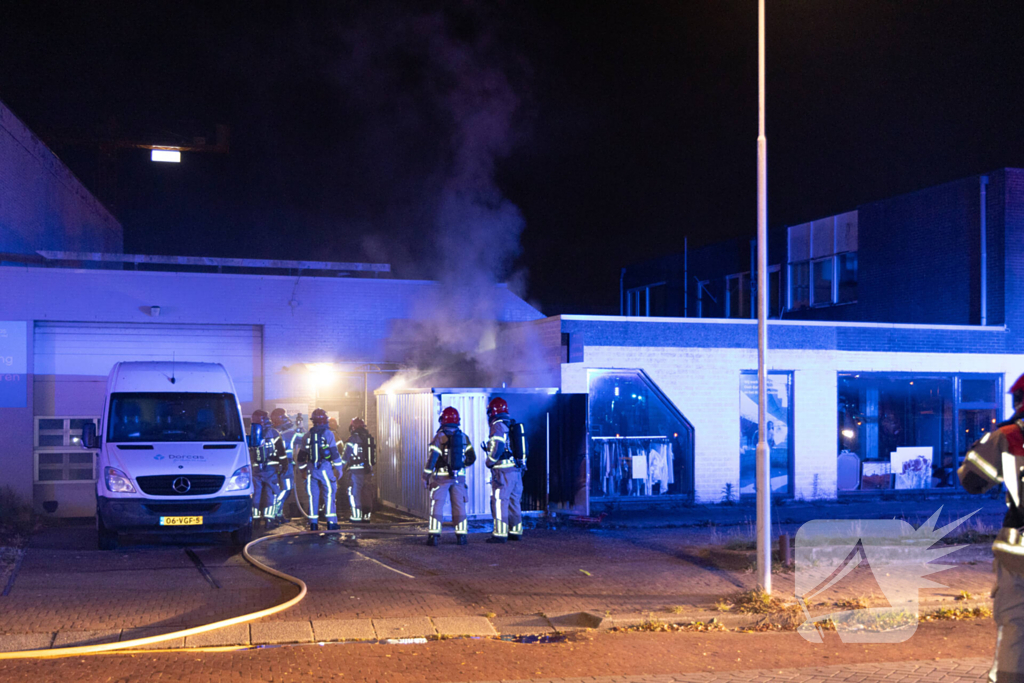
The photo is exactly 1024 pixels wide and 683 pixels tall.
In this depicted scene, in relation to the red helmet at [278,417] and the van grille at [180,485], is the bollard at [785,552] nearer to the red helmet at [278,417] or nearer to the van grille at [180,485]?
the van grille at [180,485]

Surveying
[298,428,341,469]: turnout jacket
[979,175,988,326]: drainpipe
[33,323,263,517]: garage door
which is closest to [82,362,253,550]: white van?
[298,428,341,469]: turnout jacket

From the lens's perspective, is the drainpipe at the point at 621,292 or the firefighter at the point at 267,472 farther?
the drainpipe at the point at 621,292

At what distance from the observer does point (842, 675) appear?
253 inches

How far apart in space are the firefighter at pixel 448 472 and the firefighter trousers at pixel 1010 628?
8256 mm

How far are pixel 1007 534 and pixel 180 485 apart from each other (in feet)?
32.6

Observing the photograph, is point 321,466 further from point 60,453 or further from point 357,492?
point 60,453

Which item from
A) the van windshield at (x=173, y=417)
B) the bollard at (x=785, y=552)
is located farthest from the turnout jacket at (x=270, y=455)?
the bollard at (x=785, y=552)

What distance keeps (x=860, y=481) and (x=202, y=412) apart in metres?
12.4

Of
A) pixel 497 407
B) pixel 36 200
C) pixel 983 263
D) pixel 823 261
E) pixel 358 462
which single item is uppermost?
pixel 36 200

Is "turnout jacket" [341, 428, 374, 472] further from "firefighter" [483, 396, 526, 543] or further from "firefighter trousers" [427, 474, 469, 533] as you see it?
"firefighter" [483, 396, 526, 543]

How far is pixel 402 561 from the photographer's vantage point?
10961mm

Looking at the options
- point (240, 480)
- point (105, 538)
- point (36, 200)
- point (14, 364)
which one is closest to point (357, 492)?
point (240, 480)

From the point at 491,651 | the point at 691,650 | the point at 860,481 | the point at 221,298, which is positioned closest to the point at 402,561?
the point at 491,651

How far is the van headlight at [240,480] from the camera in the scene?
12109mm
